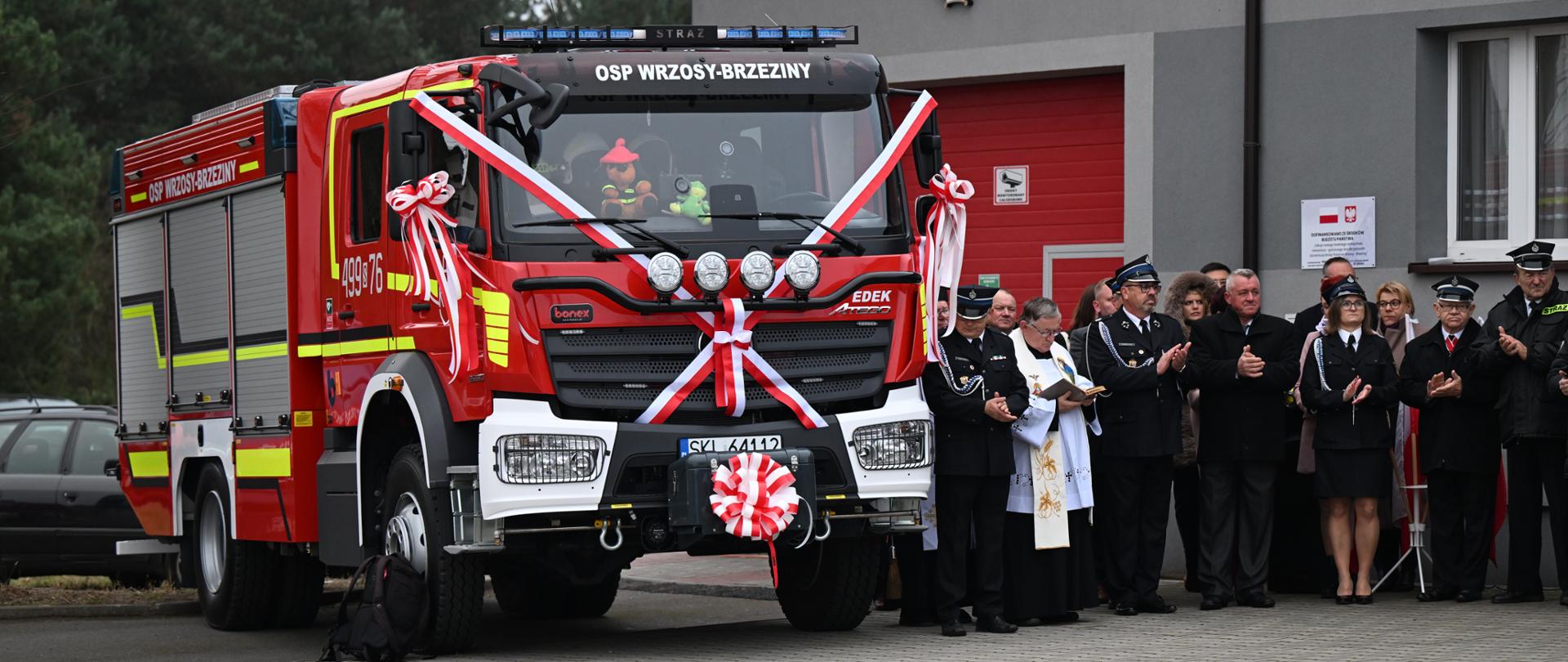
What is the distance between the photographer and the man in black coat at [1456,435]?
1240 centimetres

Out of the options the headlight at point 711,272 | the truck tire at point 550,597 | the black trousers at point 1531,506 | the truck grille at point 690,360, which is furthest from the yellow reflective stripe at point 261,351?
the black trousers at point 1531,506

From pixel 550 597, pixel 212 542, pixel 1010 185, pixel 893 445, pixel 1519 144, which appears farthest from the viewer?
pixel 1010 185

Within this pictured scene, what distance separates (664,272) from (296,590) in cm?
458

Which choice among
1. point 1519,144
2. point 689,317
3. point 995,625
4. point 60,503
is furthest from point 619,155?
point 60,503

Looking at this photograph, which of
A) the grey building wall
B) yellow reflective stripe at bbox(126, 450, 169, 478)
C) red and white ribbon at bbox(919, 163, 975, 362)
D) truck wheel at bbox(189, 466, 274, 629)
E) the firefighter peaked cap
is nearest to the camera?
the firefighter peaked cap

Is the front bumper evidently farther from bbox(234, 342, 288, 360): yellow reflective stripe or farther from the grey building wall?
the grey building wall

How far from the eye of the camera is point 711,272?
995 centimetres

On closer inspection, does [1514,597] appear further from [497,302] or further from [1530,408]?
[497,302]

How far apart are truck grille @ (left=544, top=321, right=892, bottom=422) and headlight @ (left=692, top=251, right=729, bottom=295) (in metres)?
0.27

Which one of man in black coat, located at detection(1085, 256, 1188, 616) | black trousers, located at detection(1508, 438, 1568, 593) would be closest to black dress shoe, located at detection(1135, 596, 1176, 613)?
man in black coat, located at detection(1085, 256, 1188, 616)

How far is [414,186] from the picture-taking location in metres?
10.3

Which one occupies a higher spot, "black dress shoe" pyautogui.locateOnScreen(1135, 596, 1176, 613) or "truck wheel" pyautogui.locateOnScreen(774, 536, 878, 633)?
"truck wheel" pyautogui.locateOnScreen(774, 536, 878, 633)

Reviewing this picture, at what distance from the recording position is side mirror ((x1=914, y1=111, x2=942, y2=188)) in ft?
35.7

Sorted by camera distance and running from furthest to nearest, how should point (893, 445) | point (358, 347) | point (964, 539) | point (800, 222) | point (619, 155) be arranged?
1. point (964, 539)
2. point (358, 347)
3. point (893, 445)
4. point (800, 222)
5. point (619, 155)
